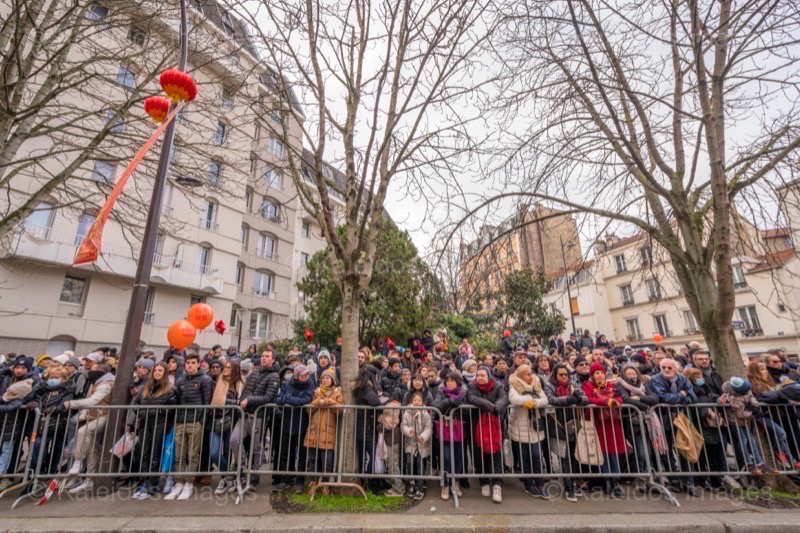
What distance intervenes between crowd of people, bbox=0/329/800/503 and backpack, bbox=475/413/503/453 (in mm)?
15

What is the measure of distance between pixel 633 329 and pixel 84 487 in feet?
132

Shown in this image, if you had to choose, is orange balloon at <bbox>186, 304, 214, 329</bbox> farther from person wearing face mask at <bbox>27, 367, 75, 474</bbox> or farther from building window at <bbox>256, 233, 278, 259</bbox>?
building window at <bbox>256, 233, 278, 259</bbox>

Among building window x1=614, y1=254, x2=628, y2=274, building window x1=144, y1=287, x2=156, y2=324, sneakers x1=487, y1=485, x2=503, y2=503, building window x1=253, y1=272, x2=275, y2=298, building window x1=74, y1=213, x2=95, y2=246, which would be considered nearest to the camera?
sneakers x1=487, y1=485, x2=503, y2=503

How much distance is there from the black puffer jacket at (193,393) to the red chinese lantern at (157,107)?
12.8 feet

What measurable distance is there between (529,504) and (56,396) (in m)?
6.75

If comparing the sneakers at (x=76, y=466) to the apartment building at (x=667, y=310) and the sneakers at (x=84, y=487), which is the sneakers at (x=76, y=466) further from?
the apartment building at (x=667, y=310)

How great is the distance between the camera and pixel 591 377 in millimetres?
5512

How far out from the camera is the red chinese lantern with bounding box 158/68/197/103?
5.22 meters

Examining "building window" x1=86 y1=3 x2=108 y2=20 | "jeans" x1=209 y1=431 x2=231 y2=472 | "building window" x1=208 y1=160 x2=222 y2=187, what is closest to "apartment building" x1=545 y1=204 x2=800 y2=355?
"building window" x1=208 y1=160 x2=222 y2=187

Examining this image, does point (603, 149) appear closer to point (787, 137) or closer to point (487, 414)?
point (787, 137)

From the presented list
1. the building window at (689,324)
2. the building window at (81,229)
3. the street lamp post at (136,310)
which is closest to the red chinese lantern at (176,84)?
the street lamp post at (136,310)

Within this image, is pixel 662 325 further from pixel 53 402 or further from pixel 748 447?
pixel 53 402

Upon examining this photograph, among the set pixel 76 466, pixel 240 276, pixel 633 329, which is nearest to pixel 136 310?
pixel 76 466

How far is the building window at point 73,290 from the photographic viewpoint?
16.5 m
